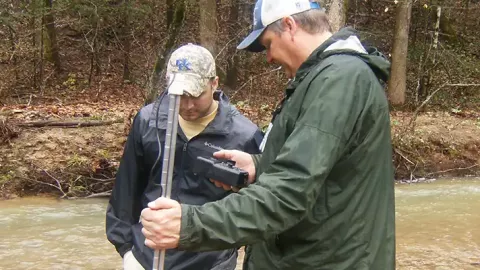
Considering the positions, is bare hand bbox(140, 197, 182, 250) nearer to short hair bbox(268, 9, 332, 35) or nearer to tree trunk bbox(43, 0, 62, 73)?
short hair bbox(268, 9, 332, 35)

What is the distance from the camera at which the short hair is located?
6.87 feet

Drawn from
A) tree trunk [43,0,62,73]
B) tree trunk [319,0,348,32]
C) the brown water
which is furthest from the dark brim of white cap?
tree trunk [43,0,62,73]

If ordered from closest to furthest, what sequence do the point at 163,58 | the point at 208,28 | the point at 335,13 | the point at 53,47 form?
→ the point at 335,13, the point at 163,58, the point at 208,28, the point at 53,47

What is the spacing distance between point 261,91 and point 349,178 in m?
11.9

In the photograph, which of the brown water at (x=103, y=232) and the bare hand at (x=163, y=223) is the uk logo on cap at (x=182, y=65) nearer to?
the bare hand at (x=163, y=223)

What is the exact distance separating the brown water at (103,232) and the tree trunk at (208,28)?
529 cm

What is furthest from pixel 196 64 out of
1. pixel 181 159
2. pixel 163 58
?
pixel 163 58

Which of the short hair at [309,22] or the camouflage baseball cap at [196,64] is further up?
the short hair at [309,22]

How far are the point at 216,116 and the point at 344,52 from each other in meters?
1.37

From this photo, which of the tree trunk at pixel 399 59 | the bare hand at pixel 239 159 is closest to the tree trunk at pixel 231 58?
the tree trunk at pixel 399 59

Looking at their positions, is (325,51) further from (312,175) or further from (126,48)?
(126,48)

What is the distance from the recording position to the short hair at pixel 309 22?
209cm

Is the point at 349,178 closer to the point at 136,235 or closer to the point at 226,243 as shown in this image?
the point at 226,243

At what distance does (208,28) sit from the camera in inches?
532
